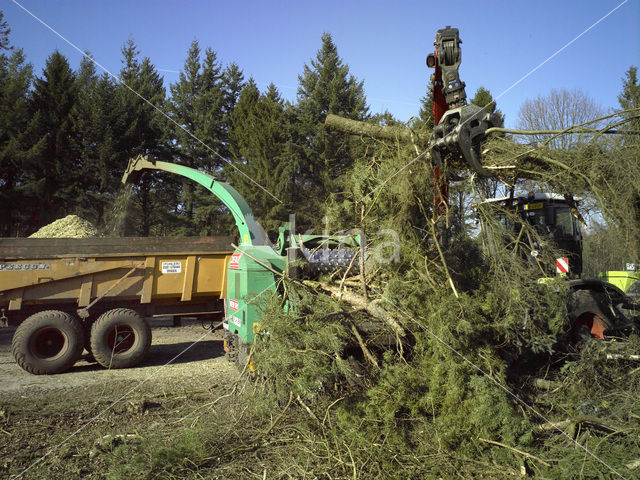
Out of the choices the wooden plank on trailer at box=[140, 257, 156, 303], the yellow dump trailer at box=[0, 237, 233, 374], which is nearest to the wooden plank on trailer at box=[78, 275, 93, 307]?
the yellow dump trailer at box=[0, 237, 233, 374]

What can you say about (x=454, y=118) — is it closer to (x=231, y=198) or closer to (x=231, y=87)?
(x=231, y=198)

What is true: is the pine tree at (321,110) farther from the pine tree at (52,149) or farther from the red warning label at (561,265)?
the red warning label at (561,265)

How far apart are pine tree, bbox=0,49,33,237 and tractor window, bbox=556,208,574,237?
20254 mm

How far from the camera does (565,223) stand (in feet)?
21.2

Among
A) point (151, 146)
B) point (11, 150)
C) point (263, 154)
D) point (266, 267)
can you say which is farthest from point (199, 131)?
point (266, 267)

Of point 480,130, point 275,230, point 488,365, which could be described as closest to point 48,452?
point 488,365

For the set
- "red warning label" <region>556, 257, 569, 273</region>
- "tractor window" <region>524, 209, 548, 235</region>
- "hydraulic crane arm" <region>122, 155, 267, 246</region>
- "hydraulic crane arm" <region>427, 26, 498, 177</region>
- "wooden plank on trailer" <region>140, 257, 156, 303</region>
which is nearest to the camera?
"hydraulic crane arm" <region>427, 26, 498, 177</region>

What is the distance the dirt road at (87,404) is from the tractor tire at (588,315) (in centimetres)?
461

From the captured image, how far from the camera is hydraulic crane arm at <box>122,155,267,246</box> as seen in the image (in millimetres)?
6949

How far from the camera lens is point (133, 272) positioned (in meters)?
7.98

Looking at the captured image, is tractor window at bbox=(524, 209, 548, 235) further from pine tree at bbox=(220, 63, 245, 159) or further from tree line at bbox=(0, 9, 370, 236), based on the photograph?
pine tree at bbox=(220, 63, 245, 159)

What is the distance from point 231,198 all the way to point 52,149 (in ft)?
56.7

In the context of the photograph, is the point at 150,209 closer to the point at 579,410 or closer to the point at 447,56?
the point at 447,56

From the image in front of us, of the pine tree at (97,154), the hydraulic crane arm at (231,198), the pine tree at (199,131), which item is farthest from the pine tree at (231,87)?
the hydraulic crane arm at (231,198)
